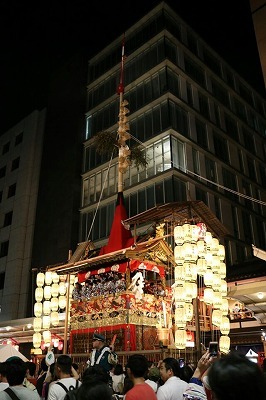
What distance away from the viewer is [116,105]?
103ft

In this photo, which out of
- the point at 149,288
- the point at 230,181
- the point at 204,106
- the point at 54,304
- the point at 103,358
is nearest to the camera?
the point at 103,358

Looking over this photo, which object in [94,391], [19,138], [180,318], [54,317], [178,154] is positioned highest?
[19,138]

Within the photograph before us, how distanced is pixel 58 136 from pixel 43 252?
36.4 feet

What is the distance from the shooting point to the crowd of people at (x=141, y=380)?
1.83m

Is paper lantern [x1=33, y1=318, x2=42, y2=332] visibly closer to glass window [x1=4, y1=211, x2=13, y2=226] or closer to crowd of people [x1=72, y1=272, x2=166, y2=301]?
crowd of people [x1=72, y1=272, x2=166, y2=301]

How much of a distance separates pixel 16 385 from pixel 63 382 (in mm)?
622

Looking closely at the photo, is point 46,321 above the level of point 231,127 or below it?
below

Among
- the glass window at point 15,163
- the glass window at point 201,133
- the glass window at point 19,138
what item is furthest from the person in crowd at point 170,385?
the glass window at point 19,138

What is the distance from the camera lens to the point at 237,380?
183 centimetres

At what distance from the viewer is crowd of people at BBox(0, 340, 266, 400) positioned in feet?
6.00

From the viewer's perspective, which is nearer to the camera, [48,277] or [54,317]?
[54,317]

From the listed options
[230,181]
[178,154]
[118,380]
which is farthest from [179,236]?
[230,181]

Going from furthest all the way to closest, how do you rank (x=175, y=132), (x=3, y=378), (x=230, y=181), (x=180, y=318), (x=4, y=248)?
(x=4, y=248) → (x=230, y=181) → (x=175, y=132) → (x=180, y=318) → (x=3, y=378)

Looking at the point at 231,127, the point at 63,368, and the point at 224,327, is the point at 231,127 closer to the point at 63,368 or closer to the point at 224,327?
the point at 224,327
